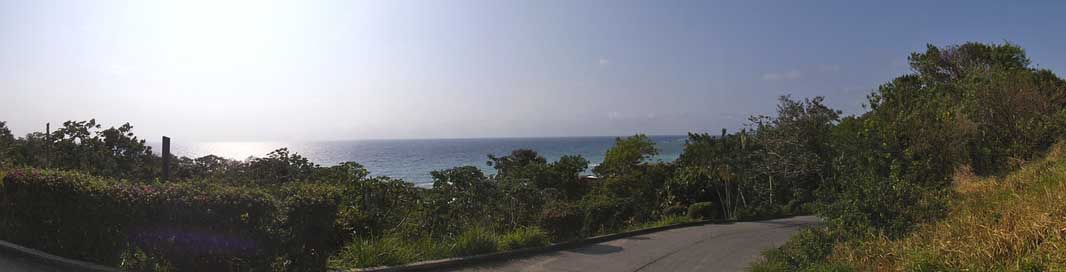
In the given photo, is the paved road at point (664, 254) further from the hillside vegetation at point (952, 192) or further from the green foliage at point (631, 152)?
the green foliage at point (631, 152)

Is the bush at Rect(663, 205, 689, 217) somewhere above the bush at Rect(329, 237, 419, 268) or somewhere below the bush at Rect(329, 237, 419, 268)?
below

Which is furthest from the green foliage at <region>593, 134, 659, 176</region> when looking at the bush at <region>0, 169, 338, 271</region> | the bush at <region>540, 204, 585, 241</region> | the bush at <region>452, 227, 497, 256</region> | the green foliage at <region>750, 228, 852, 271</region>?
the bush at <region>0, 169, 338, 271</region>

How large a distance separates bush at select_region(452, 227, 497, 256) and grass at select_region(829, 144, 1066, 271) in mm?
5097

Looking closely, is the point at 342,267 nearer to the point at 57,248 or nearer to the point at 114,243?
the point at 114,243

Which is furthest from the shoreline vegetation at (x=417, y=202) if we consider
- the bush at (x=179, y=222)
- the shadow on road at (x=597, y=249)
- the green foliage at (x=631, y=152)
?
the green foliage at (x=631, y=152)

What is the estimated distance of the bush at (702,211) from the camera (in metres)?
19.3

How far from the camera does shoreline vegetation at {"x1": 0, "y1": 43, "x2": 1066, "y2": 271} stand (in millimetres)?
5559

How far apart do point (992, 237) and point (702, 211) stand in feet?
47.4

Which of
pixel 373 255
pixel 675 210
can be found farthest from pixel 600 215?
pixel 675 210

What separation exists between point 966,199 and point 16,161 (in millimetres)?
17758

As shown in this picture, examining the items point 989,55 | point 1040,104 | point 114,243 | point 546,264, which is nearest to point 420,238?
point 546,264

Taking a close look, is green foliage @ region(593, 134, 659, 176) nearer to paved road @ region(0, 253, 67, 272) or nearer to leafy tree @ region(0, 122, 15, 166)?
leafy tree @ region(0, 122, 15, 166)

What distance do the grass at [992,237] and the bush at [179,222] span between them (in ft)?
22.0

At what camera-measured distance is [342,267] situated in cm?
682
